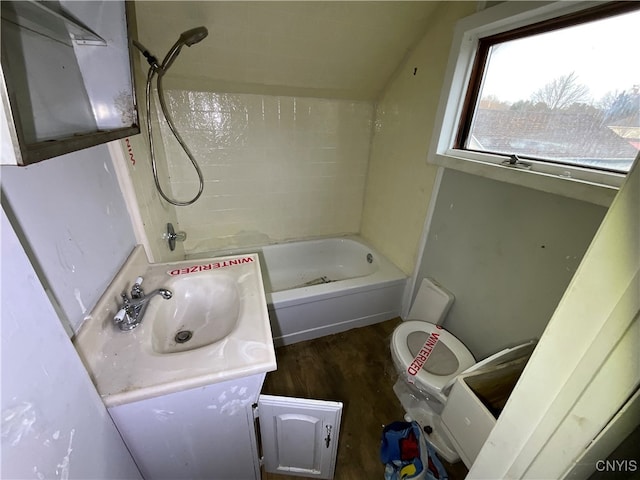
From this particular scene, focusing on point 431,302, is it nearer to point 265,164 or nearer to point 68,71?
point 265,164

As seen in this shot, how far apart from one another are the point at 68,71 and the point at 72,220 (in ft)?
1.31

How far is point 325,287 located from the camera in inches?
68.1

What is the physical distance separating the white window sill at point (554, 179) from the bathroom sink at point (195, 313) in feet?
4.04

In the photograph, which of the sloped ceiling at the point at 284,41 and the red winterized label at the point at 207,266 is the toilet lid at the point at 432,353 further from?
the sloped ceiling at the point at 284,41

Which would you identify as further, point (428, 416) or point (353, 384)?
point (353, 384)

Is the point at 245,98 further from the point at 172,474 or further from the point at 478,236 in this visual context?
the point at 172,474

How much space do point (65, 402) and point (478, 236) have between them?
1585mm

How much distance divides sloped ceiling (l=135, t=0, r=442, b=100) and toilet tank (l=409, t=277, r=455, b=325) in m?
1.49

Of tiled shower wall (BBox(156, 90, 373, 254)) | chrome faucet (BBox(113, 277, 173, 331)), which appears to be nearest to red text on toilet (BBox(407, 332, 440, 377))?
chrome faucet (BBox(113, 277, 173, 331))

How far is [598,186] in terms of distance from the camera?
34.0 inches

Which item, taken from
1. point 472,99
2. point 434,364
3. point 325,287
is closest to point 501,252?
point 434,364

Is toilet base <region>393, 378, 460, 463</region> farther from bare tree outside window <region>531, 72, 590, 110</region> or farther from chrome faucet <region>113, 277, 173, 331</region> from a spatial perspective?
bare tree outside window <region>531, 72, 590, 110</region>

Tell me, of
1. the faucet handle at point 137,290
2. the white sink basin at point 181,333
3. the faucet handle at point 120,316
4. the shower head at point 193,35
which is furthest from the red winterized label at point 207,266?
the shower head at point 193,35

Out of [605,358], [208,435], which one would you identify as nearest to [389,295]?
[208,435]
